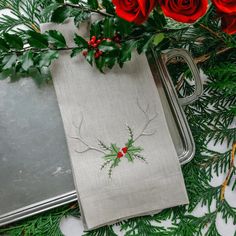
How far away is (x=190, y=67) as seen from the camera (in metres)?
0.64

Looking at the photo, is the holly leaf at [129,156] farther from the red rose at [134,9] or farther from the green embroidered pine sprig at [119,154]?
the red rose at [134,9]

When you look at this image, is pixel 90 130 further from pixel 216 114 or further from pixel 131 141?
pixel 216 114

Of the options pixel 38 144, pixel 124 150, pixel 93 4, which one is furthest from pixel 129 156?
pixel 93 4

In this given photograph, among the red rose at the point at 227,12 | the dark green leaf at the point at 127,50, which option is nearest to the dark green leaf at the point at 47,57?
the dark green leaf at the point at 127,50

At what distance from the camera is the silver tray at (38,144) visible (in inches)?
25.0

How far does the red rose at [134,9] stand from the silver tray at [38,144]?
147 mm

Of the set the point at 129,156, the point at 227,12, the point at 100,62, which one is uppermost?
the point at 227,12

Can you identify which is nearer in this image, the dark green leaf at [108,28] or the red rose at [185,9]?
the red rose at [185,9]

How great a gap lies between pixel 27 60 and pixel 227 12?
32 cm

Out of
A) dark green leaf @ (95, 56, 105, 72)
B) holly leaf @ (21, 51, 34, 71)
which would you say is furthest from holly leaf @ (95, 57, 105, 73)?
holly leaf @ (21, 51, 34, 71)

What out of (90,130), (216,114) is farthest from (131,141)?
(216,114)

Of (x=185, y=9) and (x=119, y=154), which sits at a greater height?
(x=185, y=9)

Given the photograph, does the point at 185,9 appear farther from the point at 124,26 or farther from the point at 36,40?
the point at 36,40

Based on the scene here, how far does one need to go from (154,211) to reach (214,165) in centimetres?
14
